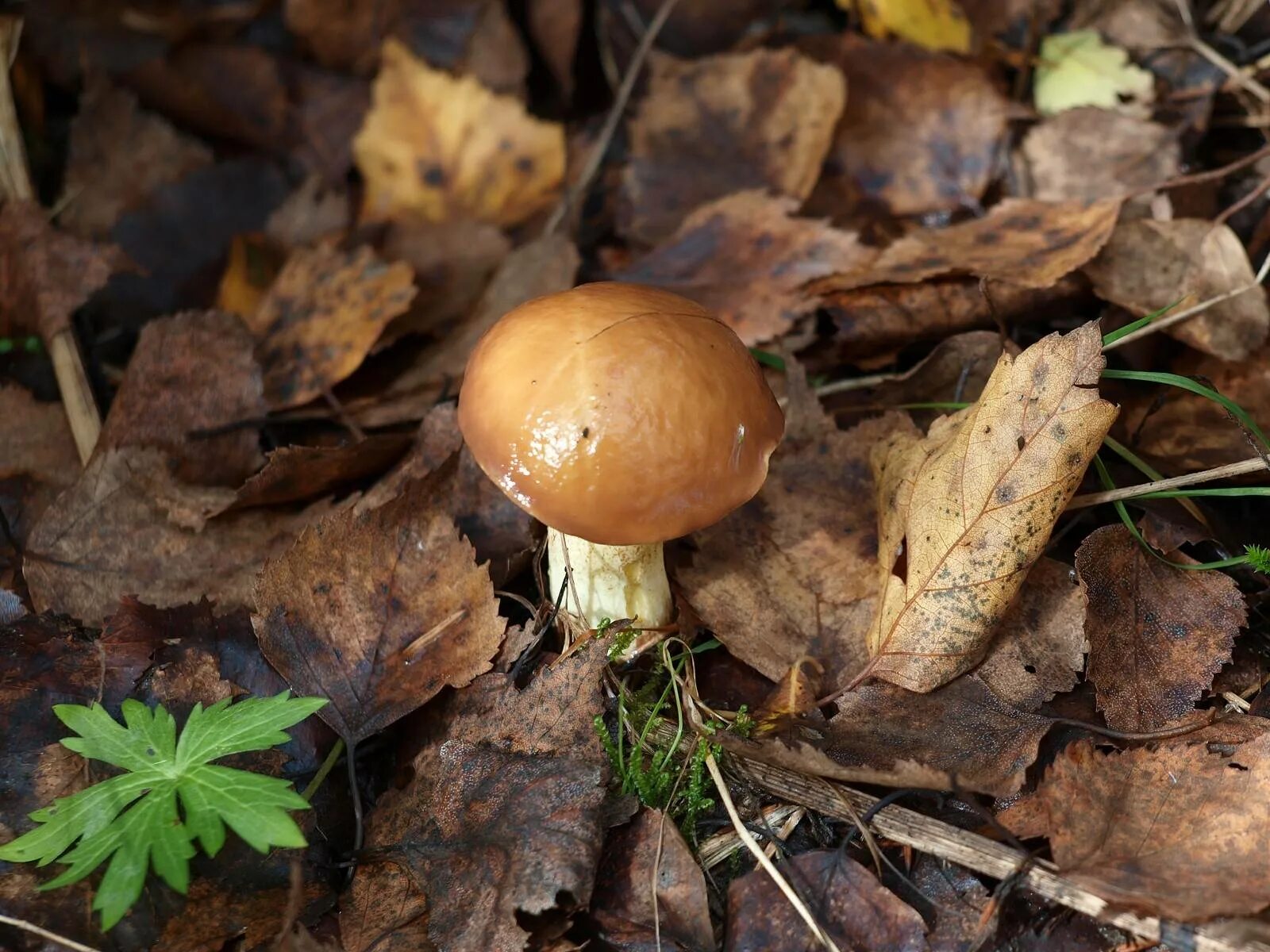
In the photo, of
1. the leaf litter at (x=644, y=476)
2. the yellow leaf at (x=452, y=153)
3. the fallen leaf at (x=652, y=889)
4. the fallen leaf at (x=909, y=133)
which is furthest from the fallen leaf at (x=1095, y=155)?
the fallen leaf at (x=652, y=889)

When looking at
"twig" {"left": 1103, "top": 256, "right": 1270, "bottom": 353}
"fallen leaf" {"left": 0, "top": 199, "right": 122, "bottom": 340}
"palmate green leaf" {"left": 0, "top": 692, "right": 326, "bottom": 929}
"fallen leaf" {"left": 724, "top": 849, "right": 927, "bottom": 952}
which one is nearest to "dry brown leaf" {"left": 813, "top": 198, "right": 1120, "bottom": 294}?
"twig" {"left": 1103, "top": 256, "right": 1270, "bottom": 353}

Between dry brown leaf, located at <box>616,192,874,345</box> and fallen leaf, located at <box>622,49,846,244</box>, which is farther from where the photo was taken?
fallen leaf, located at <box>622,49,846,244</box>

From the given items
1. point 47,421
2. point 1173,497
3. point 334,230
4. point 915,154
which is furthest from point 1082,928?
point 334,230

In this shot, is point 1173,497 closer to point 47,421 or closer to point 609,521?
point 609,521

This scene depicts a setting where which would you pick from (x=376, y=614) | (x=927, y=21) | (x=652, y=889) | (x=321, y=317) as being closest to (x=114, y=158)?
(x=321, y=317)

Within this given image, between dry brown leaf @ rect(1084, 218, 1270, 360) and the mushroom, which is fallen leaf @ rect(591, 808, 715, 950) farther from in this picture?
dry brown leaf @ rect(1084, 218, 1270, 360)

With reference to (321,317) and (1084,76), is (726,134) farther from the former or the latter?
(321,317)

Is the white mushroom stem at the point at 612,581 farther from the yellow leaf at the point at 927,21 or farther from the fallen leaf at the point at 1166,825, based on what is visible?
the yellow leaf at the point at 927,21
